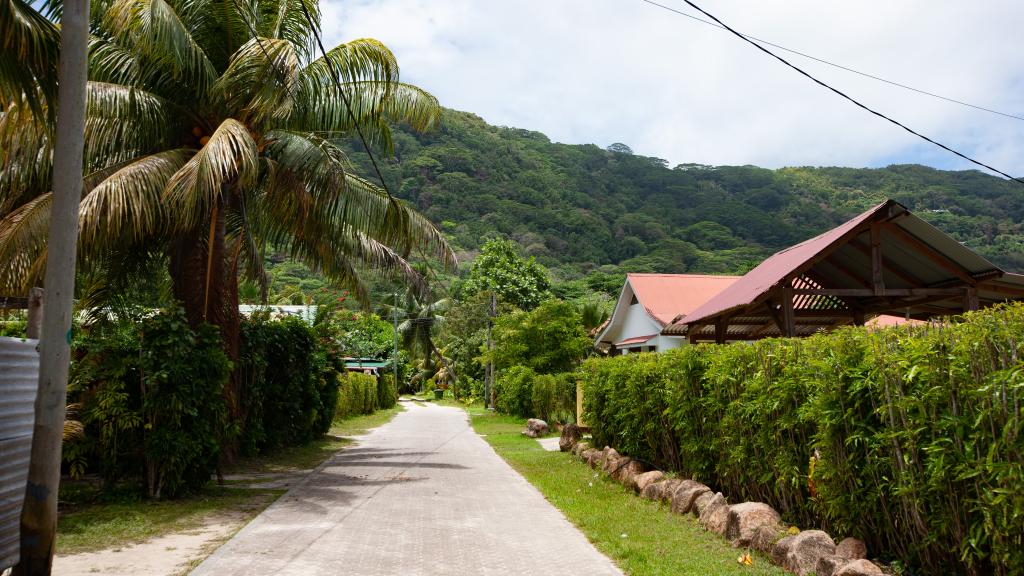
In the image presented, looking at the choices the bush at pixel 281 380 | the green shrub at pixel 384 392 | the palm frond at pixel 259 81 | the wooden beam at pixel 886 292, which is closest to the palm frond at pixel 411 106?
the palm frond at pixel 259 81

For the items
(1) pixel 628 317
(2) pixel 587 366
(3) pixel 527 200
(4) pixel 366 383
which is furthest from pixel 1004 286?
(3) pixel 527 200

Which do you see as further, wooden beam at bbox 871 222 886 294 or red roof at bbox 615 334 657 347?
red roof at bbox 615 334 657 347

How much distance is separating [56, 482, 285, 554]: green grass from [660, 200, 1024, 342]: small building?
778 centimetres

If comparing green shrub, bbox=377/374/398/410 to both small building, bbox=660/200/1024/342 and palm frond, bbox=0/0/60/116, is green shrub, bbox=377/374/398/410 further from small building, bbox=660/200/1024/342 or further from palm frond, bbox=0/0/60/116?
palm frond, bbox=0/0/60/116

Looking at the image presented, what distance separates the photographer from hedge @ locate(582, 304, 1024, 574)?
4.67 m

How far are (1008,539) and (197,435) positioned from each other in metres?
9.61

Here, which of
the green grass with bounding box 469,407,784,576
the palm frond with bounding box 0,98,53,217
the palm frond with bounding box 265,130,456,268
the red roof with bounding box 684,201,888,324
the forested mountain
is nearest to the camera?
the green grass with bounding box 469,407,784,576

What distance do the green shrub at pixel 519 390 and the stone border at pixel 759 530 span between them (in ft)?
55.5

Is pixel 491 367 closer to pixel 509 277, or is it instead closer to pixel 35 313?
pixel 509 277

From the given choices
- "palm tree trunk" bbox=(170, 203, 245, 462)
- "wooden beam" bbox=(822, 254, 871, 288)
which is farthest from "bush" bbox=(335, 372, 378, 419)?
"wooden beam" bbox=(822, 254, 871, 288)

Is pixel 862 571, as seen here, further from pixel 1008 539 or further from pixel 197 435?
pixel 197 435

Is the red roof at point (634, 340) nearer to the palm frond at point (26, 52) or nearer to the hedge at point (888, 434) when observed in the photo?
the hedge at point (888, 434)

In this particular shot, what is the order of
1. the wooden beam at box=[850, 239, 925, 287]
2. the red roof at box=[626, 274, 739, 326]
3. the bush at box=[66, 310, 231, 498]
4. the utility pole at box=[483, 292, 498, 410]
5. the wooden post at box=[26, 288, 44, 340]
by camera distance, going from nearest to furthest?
the wooden post at box=[26, 288, 44, 340] < the bush at box=[66, 310, 231, 498] < the wooden beam at box=[850, 239, 925, 287] < the red roof at box=[626, 274, 739, 326] < the utility pole at box=[483, 292, 498, 410]

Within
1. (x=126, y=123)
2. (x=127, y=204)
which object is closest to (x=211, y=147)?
(x=127, y=204)
